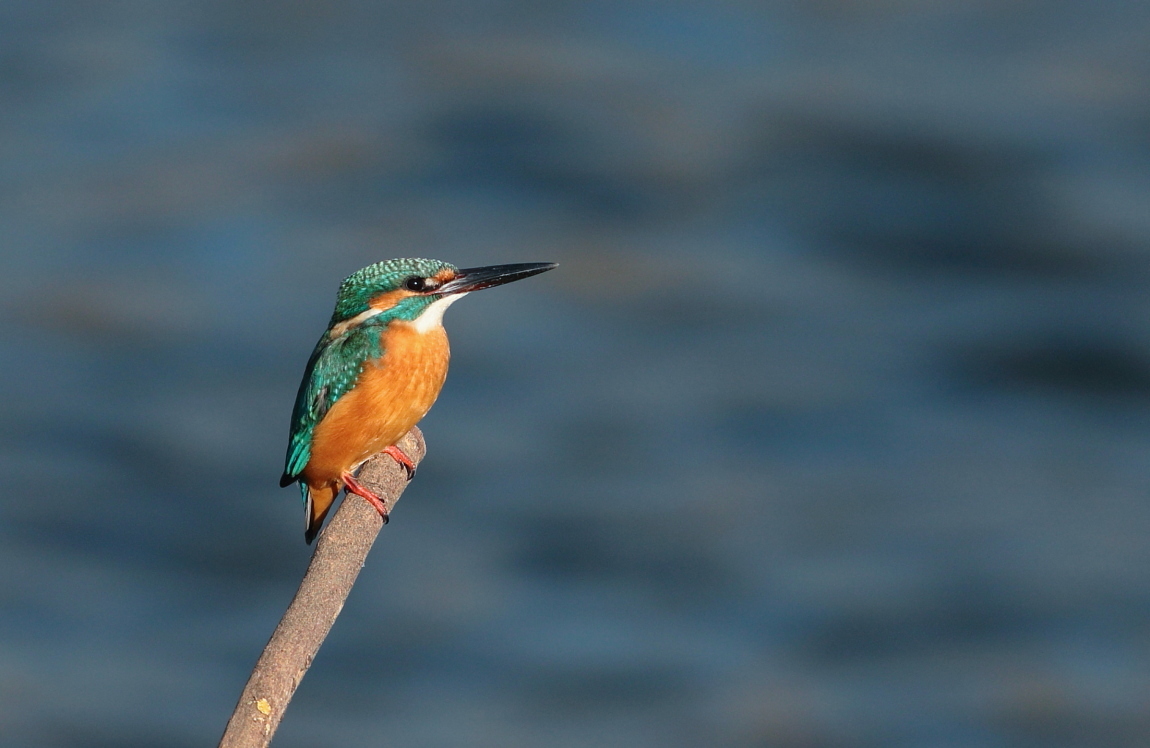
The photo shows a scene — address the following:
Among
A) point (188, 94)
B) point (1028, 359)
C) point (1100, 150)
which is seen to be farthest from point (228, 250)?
point (1100, 150)

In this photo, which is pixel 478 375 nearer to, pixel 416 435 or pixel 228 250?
pixel 228 250

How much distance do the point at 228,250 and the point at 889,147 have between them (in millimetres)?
4516

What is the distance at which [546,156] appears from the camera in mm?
11555

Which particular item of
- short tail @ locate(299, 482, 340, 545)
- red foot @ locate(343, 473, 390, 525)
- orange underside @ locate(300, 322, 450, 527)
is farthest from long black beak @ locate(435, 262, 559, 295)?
short tail @ locate(299, 482, 340, 545)

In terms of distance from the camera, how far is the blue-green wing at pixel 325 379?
3.83m

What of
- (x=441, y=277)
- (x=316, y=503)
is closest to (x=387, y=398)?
(x=441, y=277)

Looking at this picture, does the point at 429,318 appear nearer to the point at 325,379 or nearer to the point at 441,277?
the point at 441,277

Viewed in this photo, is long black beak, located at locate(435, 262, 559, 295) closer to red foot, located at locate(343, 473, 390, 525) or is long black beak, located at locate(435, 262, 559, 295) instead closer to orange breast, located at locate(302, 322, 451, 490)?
orange breast, located at locate(302, 322, 451, 490)

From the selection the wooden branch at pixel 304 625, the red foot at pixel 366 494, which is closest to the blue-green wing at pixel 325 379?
the red foot at pixel 366 494

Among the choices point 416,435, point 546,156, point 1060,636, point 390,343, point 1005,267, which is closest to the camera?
point 390,343

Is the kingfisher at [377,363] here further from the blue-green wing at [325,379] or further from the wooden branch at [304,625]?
the wooden branch at [304,625]

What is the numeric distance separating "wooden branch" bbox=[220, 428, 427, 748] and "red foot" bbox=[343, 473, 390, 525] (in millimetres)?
20

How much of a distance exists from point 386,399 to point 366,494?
0.85ft

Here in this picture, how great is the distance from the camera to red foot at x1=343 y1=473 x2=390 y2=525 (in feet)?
11.7
